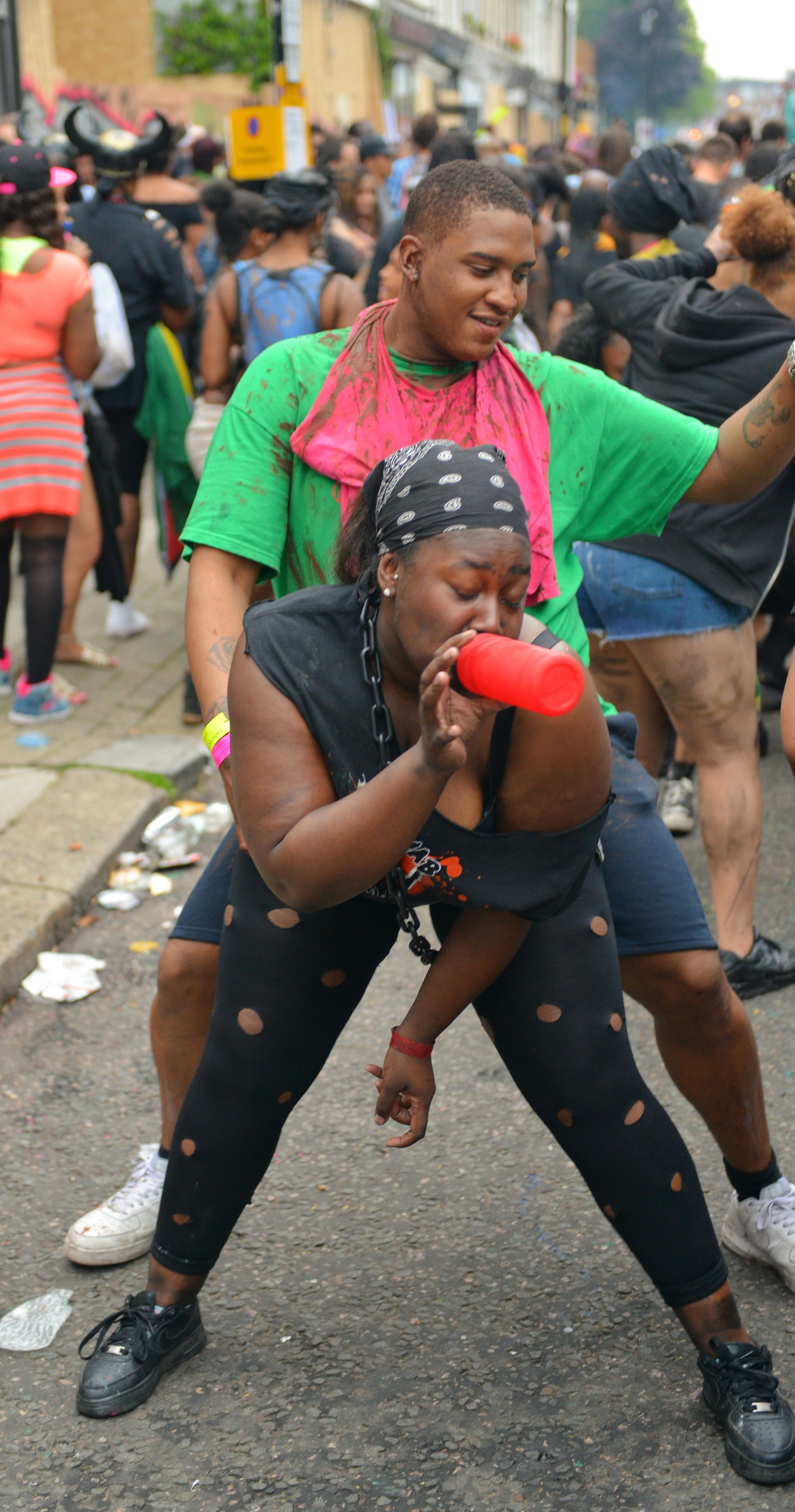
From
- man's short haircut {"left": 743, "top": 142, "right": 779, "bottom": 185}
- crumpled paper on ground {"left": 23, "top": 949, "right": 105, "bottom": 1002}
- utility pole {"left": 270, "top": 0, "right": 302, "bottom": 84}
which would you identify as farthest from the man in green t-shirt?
utility pole {"left": 270, "top": 0, "right": 302, "bottom": 84}

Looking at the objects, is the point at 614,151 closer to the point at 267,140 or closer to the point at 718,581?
the point at 267,140

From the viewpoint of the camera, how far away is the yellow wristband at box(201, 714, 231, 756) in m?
2.30

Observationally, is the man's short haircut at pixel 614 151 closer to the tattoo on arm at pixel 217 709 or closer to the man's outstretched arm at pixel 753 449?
the man's outstretched arm at pixel 753 449

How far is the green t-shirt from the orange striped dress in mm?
3334

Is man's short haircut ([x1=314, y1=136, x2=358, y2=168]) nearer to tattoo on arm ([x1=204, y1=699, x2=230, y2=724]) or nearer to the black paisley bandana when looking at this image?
tattoo on arm ([x1=204, y1=699, x2=230, y2=724])

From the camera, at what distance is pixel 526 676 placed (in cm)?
154

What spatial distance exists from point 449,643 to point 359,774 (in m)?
0.37

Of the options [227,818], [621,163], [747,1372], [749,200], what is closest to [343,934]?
[747,1372]

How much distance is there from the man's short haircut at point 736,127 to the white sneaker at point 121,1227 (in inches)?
374

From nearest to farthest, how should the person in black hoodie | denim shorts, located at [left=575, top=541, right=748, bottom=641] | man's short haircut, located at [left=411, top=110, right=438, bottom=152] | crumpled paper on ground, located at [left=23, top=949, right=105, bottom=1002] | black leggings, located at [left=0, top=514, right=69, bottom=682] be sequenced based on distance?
the person in black hoodie, denim shorts, located at [left=575, top=541, right=748, bottom=641], crumpled paper on ground, located at [left=23, top=949, right=105, bottom=1002], black leggings, located at [left=0, top=514, right=69, bottom=682], man's short haircut, located at [left=411, top=110, right=438, bottom=152]

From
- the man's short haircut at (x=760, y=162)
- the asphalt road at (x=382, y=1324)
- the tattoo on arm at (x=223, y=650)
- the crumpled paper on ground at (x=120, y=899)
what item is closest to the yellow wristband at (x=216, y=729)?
the tattoo on arm at (x=223, y=650)

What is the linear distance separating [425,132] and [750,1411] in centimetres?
1129

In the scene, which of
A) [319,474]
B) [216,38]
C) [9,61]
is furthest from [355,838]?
[216,38]

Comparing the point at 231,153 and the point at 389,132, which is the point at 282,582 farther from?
the point at 389,132
